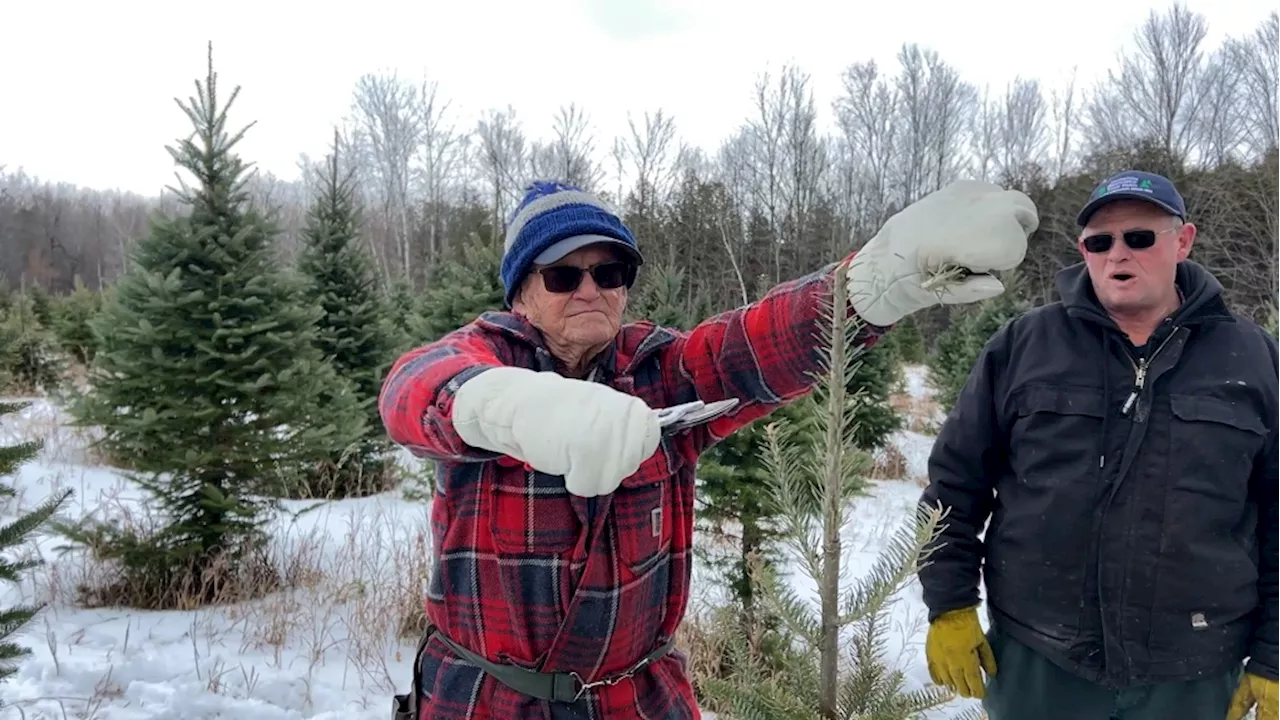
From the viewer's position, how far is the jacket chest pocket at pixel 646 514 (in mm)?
1542

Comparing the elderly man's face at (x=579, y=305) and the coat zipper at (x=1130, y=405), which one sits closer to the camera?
the elderly man's face at (x=579, y=305)

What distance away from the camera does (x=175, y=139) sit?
15.4 ft

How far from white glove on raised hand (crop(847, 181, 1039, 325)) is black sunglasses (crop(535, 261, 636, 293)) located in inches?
20.0

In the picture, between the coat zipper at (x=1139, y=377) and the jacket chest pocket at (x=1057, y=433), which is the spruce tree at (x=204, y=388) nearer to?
the jacket chest pocket at (x=1057, y=433)

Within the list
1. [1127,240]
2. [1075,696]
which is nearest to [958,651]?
[1075,696]

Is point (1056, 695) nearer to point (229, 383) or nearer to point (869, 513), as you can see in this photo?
point (229, 383)

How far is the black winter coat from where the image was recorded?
76.9 inches

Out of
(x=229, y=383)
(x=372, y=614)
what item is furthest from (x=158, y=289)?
(x=372, y=614)

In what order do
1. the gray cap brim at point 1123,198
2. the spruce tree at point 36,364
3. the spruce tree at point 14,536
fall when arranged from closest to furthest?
1. the gray cap brim at point 1123,198
2. the spruce tree at point 14,536
3. the spruce tree at point 36,364

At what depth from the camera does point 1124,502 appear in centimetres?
198

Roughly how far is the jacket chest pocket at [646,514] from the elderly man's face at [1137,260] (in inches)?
56.3

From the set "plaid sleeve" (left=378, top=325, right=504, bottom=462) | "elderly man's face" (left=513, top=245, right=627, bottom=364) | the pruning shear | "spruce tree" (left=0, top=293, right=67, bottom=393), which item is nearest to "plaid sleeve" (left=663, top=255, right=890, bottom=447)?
"elderly man's face" (left=513, top=245, right=627, bottom=364)

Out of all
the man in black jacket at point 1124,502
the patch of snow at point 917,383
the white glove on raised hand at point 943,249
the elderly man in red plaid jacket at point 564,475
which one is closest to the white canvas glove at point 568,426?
the elderly man in red plaid jacket at point 564,475

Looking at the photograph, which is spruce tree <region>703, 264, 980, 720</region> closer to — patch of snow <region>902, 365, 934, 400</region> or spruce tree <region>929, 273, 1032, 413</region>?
spruce tree <region>929, 273, 1032, 413</region>
